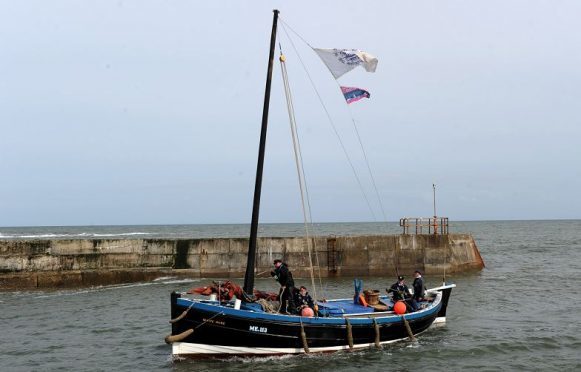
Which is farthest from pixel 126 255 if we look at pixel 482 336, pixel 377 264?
pixel 482 336

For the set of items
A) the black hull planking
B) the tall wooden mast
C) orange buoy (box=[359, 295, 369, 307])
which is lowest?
the black hull planking

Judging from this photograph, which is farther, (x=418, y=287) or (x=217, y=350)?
(x=418, y=287)

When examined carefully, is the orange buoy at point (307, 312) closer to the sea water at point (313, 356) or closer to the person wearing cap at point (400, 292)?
the sea water at point (313, 356)

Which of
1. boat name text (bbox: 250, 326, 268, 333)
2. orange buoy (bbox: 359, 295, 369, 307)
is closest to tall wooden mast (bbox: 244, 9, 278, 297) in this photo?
boat name text (bbox: 250, 326, 268, 333)

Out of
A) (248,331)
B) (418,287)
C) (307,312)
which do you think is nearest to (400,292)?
(418,287)

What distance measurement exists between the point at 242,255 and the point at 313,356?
58.3 feet

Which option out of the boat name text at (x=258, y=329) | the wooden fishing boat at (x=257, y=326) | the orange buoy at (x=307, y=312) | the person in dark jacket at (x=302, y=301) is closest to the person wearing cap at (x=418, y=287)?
the wooden fishing boat at (x=257, y=326)

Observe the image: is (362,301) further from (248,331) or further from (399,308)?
(248,331)

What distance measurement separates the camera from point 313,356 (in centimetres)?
1577

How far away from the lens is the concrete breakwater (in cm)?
3247

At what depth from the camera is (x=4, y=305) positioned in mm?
26016

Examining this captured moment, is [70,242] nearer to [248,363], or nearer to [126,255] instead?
[126,255]

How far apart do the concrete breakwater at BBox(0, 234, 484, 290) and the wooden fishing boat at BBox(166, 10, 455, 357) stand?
1581cm

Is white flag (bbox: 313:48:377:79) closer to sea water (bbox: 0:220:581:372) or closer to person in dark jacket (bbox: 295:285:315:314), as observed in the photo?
person in dark jacket (bbox: 295:285:315:314)
